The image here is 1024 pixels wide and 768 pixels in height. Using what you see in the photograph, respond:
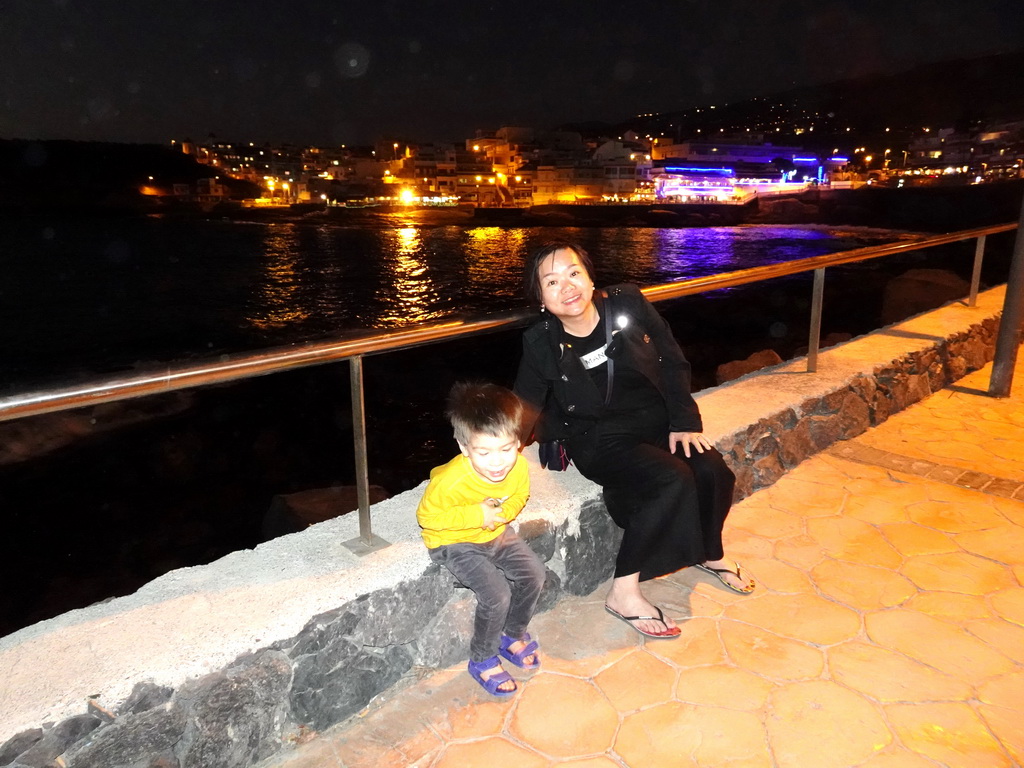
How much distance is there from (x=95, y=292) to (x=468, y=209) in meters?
62.4

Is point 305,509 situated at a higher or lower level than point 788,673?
lower

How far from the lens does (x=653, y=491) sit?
2.51 metres

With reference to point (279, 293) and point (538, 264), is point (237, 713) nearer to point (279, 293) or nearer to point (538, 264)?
point (538, 264)

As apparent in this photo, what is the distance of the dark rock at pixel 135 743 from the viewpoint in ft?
5.25

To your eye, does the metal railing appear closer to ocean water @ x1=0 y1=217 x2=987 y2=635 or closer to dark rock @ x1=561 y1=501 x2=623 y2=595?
ocean water @ x1=0 y1=217 x2=987 y2=635

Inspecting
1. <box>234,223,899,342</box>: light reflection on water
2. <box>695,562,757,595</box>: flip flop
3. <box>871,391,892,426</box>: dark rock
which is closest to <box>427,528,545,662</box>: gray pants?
<box>695,562,757,595</box>: flip flop

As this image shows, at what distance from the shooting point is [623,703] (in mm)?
2166

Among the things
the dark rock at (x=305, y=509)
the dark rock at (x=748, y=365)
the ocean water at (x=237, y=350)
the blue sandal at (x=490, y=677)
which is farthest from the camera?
the ocean water at (x=237, y=350)

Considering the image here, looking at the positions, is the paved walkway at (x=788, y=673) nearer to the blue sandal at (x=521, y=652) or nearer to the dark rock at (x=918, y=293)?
the blue sandal at (x=521, y=652)

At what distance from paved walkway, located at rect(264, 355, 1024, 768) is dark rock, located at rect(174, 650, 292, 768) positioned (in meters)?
0.10

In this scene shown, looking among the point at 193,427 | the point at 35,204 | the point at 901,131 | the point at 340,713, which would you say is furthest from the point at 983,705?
the point at 901,131

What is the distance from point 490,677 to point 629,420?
3.59 feet

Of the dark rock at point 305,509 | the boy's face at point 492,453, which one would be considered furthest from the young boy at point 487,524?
the dark rock at point 305,509

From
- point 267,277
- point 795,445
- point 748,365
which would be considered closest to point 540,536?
point 795,445
